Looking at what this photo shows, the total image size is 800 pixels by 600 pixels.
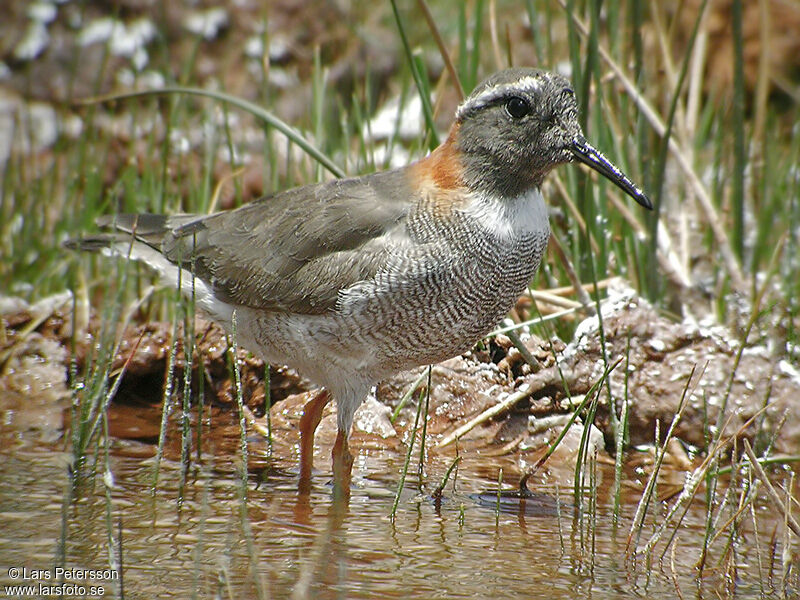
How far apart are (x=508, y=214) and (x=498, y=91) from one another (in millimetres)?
529

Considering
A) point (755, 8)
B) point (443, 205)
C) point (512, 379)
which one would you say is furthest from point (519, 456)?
point (755, 8)

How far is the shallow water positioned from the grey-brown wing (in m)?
0.85

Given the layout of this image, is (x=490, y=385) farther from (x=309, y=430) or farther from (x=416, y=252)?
(x=416, y=252)

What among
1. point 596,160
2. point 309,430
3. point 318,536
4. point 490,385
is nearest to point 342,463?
point 309,430

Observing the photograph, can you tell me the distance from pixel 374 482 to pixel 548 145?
1730 millimetres

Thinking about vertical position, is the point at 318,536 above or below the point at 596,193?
below

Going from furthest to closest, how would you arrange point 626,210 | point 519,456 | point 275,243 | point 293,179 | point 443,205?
point 293,179, point 626,210, point 519,456, point 275,243, point 443,205

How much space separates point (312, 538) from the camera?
4.18m

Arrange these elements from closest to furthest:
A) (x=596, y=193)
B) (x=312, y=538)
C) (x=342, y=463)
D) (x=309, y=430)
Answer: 1. (x=312, y=538)
2. (x=342, y=463)
3. (x=309, y=430)
4. (x=596, y=193)

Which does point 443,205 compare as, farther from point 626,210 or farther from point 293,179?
point 293,179

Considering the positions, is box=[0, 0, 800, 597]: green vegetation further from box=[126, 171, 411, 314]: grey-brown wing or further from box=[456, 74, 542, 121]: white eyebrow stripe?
box=[456, 74, 542, 121]: white eyebrow stripe

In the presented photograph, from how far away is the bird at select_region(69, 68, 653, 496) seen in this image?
15.3ft

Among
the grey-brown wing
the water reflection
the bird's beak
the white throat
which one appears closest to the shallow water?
the water reflection

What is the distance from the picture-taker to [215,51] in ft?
35.7
